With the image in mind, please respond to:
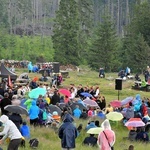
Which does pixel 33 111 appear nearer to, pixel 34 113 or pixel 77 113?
pixel 34 113

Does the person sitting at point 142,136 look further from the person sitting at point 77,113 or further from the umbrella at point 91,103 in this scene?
the umbrella at point 91,103

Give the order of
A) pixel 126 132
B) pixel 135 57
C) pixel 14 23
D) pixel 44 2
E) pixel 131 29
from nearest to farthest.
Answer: pixel 126 132, pixel 135 57, pixel 131 29, pixel 14 23, pixel 44 2

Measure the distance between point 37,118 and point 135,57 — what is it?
39.6 m

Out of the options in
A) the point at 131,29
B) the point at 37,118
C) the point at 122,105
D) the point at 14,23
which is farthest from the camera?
the point at 14,23

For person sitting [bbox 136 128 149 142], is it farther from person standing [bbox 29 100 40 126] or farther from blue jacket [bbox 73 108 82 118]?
blue jacket [bbox 73 108 82 118]

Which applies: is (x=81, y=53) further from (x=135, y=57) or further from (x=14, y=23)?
(x=14, y=23)

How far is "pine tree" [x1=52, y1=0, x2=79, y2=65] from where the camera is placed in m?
63.9

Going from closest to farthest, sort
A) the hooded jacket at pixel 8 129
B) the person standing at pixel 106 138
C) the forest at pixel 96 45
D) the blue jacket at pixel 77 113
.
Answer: the hooded jacket at pixel 8 129 < the person standing at pixel 106 138 < the blue jacket at pixel 77 113 < the forest at pixel 96 45

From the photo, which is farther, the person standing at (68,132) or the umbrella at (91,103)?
the umbrella at (91,103)

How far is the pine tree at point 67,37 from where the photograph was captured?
63938mm

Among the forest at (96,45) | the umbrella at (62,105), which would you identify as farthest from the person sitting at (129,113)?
the forest at (96,45)

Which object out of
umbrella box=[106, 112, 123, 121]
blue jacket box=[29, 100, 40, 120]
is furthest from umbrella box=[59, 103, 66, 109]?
blue jacket box=[29, 100, 40, 120]

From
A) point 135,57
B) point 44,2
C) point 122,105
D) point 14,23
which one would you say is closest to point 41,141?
point 122,105

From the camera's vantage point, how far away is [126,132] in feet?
74.7
